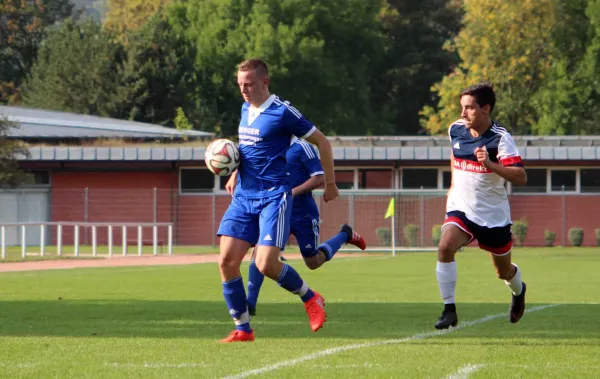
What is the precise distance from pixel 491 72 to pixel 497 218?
152 ft

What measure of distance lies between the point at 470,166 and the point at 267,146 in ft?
6.01

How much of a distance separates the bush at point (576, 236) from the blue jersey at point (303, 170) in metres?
30.2

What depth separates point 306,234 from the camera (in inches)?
492

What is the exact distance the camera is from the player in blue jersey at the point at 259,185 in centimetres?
975

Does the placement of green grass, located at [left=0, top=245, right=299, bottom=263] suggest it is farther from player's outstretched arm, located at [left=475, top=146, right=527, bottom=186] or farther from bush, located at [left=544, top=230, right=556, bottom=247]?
player's outstretched arm, located at [left=475, top=146, right=527, bottom=186]

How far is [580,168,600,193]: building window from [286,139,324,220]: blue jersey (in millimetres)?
32803

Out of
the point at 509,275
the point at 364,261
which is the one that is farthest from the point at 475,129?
the point at 364,261

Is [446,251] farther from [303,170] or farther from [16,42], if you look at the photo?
[16,42]

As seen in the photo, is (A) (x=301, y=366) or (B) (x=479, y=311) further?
(B) (x=479, y=311)

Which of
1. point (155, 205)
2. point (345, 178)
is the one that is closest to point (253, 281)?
point (155, 205)

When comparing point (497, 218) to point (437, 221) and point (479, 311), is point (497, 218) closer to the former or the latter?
point (479, 311)

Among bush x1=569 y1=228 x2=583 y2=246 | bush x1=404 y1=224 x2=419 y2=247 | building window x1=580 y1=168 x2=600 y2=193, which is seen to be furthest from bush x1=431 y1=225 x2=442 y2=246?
building window x1=580 y1=168 x2=600 y2=193

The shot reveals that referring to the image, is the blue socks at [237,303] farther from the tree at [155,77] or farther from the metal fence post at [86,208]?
the tree at [155,77]

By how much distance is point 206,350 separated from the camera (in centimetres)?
905
